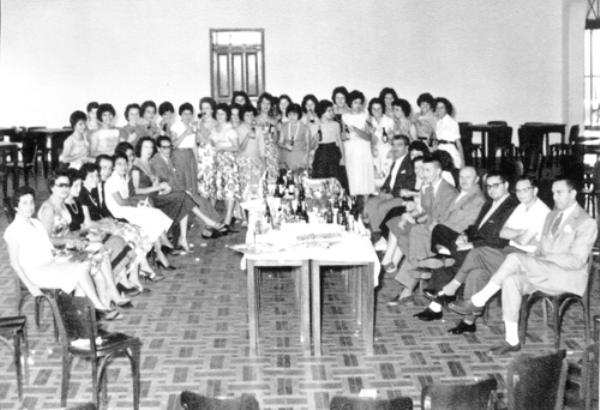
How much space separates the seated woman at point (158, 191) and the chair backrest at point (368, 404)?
237 inches

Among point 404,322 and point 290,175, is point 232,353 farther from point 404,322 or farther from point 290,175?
point 290,175

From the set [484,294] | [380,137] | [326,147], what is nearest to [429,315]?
[484,294]

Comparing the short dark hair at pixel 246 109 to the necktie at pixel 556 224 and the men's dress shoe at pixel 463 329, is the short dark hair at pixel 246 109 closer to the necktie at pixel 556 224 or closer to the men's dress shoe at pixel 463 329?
the men's dress shoe at pixel 463 329

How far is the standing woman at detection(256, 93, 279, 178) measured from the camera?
11.0 metres

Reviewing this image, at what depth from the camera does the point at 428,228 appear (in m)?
7.56

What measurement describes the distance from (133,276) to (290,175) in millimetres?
2257

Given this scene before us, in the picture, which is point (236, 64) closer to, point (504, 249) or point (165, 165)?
point (165, 165)

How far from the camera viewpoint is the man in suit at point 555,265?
605 cm

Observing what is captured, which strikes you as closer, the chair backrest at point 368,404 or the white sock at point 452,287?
the chair backrest at point 368,404

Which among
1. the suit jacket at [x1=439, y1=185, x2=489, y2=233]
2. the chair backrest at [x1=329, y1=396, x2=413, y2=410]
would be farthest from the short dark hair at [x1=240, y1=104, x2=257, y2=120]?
the chair backrest at [x1=329, y1=396, x2=413, y2=410]

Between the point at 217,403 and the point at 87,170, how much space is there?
15.6 feet

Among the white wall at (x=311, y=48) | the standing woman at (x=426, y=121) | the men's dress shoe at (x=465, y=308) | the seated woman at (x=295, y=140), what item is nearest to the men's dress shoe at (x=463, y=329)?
the men's dress shoe at (x=465, y=308)

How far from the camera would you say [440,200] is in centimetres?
778

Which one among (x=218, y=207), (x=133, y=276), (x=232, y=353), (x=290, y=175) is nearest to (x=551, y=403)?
(x=232, y=353)
